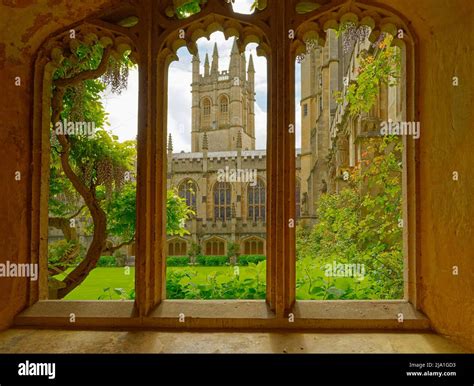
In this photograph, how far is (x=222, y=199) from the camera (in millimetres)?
25531

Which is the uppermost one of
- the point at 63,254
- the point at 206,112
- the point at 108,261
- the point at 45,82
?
the point at 206,112

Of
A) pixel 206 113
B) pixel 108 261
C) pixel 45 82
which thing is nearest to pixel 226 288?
pixel 45 82

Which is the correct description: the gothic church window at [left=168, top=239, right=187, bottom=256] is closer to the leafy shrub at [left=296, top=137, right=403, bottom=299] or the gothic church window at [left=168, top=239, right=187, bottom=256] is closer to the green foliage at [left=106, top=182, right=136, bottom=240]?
the leafy shrub at [left=296, top=137, right=403, bottom=299]

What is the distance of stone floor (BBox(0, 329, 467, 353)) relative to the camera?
1.43 metres

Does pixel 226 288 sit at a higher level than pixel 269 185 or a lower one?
lower

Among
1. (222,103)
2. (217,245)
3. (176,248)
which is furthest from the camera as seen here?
(222,103)

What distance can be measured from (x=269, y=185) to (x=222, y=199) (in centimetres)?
2388

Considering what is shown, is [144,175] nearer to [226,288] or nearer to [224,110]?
[226,288]

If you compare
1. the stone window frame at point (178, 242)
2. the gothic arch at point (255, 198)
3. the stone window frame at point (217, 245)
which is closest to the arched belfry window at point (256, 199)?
the gothic arch at point (255, 198)

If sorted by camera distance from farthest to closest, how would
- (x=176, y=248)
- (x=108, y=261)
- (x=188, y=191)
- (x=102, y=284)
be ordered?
1. (x=188, y=191)
2. (x=176, y=248)
3. (x=108, y=261)
4. (x=102, y=284)

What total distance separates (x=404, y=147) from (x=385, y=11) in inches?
25.0

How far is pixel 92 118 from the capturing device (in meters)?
3.29

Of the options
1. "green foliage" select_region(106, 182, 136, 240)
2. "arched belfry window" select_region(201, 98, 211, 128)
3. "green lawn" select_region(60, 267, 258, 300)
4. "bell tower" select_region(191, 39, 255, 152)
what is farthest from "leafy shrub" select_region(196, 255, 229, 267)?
"arched belfry window" select_region(201, 98, 211, 128)
